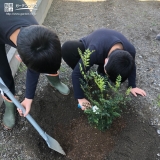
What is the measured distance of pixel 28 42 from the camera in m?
1.40

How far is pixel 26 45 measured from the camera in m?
1.41

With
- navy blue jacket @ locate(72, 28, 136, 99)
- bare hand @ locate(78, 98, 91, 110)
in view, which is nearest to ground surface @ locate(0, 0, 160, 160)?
bare hand @ locate(78, 98, 91, 110)

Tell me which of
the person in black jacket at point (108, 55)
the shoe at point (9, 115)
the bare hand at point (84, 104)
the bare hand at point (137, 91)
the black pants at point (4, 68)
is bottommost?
the shoe at point (9, 115)

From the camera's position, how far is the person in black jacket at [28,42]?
4.60 feet

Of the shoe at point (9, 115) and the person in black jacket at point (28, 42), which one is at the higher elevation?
the person in black jacket at point (28, 42)

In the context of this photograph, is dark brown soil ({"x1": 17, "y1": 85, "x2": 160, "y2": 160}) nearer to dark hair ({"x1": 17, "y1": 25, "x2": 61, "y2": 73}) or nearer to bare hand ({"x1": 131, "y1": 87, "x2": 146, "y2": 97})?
bare hand ({"x1": 131, "y1": 87, "x2": 146, "y2": 97})

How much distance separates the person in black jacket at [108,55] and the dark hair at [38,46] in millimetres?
432

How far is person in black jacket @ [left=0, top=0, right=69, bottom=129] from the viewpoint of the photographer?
4.60 feet

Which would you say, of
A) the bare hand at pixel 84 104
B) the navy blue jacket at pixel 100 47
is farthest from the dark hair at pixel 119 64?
the bare hand at pixel 84 104

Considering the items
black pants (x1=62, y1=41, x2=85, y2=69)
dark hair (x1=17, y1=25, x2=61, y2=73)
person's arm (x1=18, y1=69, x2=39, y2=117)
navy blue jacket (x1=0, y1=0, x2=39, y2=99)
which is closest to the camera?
dark hair (x1=17, y1=25, x2=61, y2=73)

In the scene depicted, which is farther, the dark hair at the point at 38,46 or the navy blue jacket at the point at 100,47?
the navy blue jacket at the point at 100,47

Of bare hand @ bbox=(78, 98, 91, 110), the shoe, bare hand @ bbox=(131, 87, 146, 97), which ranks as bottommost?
the shoe

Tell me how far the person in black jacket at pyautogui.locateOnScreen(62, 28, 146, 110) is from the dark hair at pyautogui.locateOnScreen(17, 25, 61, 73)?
0.43 m

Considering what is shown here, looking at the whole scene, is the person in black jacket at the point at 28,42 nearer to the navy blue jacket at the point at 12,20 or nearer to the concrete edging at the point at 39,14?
the navy blue jacket at the point at 12,20
